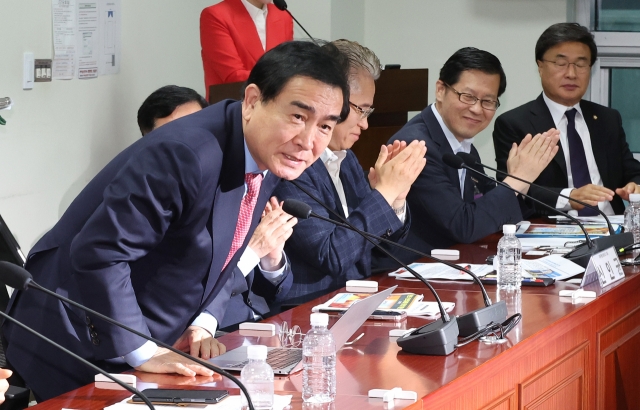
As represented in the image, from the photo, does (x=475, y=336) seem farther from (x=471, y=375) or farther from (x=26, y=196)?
(x=26, y=196)

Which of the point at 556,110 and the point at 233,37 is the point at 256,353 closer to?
the point at 233,37

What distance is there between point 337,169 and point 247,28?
1.56 meters

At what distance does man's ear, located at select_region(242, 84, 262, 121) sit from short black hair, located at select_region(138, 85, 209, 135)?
4.20 ft

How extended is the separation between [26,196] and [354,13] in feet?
8.65

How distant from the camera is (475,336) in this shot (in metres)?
1.90

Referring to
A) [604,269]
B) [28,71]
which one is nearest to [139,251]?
[604,269]

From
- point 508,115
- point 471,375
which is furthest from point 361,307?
point 508,115

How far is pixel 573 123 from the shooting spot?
432 centimetres

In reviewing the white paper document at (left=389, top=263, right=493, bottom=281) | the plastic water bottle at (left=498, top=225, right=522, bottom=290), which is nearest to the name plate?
the plastic water bottle at (left=498, top=225, right=522, bottom=290)

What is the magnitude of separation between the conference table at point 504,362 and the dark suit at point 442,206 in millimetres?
222

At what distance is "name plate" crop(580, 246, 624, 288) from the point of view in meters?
2.54

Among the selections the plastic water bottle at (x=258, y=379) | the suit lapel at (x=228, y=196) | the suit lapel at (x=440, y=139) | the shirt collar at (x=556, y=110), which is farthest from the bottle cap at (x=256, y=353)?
the shirt collar at (x=556, y=110)

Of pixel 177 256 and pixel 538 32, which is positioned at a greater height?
pixel 538 32

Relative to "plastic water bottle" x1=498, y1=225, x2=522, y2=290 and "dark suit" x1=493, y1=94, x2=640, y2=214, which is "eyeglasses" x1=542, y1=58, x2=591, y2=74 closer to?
"dark suit" x1=493, y1=94, x2=640, y2=214
